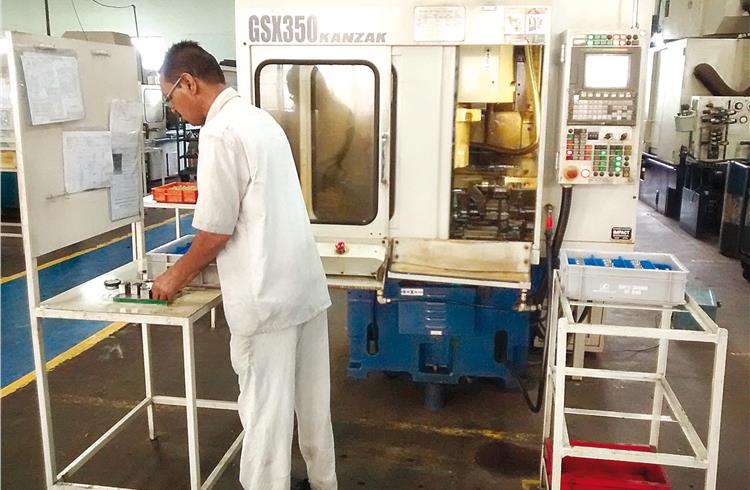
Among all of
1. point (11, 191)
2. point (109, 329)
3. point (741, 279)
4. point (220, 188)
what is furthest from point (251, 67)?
point (11, 191)

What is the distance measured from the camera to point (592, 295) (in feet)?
6.45

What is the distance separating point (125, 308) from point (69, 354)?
6.26 feet

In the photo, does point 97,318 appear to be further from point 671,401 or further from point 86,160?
point 671,401

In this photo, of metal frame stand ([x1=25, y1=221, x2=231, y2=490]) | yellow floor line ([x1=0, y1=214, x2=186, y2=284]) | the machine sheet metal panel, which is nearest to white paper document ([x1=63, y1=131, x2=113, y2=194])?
metal frame stand ([x1=25, y1=221, x2=231, y2=490])

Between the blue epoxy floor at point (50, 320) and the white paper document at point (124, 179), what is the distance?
1.42m

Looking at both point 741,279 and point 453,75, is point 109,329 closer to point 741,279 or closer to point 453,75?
point 453,75

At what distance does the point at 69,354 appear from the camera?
3609 millimetres

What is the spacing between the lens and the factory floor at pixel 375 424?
2.51 meters

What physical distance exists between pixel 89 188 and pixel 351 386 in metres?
1.63

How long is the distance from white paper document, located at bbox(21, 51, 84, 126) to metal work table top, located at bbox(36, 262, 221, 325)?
1.81 feet

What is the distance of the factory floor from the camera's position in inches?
98.7

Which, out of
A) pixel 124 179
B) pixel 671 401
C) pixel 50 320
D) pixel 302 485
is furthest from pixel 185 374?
pixel 50 320

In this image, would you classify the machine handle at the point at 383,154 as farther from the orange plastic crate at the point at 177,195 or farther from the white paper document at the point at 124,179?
the orange plastic crate at the point at 177,195

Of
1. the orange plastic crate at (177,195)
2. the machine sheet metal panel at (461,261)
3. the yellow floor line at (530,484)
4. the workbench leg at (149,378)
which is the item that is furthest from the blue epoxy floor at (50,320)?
the yellow floor line at (530,484)
